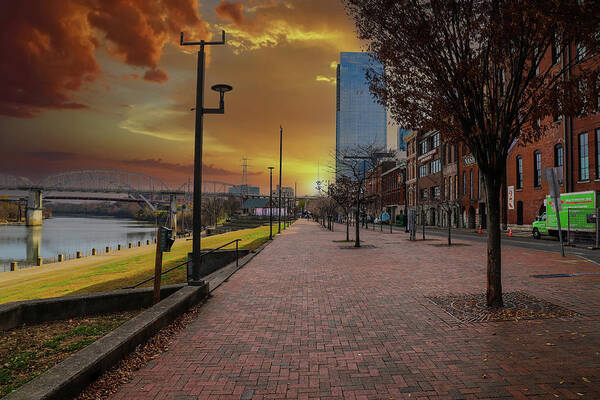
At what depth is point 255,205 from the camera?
15138 centimetres

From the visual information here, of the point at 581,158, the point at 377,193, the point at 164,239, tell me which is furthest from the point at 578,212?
the point at 377,193

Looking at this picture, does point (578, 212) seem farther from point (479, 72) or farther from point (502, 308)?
point (479, 72)

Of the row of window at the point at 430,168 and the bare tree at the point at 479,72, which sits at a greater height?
the row of window at the point at 430,168

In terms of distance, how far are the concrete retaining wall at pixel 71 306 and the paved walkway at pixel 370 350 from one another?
5.03 ft

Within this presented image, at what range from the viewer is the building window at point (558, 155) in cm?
3382

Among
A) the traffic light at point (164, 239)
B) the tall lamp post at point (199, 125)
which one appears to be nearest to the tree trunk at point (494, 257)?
the traffic light at point (164, 239)

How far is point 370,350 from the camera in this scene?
5.09 metres

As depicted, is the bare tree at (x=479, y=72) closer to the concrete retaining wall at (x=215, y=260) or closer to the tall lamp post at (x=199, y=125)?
Answer: the tall lamp post at (x=199, y=125)

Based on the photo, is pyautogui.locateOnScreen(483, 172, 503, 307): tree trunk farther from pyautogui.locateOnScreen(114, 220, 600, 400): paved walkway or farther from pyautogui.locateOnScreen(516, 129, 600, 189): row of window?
pyautogui.locateOnScreen(516, 129, 600, 189): row of window

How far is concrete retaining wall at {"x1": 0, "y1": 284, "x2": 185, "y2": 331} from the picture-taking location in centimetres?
641

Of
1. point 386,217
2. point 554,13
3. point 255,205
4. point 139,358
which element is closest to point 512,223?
point 386,217

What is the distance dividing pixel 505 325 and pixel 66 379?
6169 millimetres

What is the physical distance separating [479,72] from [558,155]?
34321mm

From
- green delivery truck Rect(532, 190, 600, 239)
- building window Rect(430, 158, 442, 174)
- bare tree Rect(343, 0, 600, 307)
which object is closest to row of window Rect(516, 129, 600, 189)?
green delivery truck Rect(532, 190, 600, 239)
